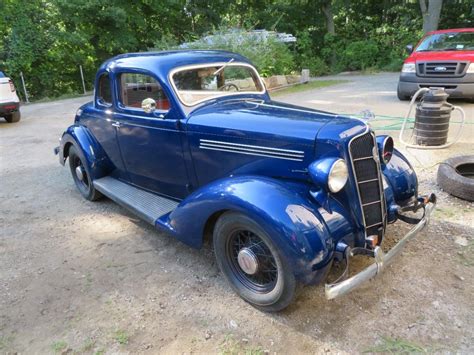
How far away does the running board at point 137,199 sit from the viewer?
11.5 ft

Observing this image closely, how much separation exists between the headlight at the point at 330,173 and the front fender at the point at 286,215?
0.49 ft

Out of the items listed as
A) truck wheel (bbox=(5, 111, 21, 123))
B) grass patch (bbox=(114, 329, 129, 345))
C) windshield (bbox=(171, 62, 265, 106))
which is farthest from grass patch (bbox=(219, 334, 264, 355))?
truck wheel (bbox=(5, 111, 21, 123))

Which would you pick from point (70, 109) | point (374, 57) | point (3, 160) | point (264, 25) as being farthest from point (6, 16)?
point (374, 57)

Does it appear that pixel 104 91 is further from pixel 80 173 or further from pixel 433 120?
pixel 433 120

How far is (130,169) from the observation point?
163 inches

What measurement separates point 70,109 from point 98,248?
32.7ft

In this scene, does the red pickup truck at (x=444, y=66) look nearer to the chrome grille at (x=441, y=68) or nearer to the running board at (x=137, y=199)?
the chrome grille at (x=441, y=68)

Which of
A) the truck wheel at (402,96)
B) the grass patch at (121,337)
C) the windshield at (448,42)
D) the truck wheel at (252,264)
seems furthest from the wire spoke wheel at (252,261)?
the windshield at (448,42)

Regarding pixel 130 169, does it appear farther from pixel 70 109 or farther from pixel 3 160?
pixel 70 109

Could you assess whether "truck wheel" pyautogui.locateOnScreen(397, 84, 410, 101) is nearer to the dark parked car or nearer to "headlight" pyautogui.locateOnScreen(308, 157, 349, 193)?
"headlight" pyautogui.locateOnScreen(308, 157, 349, 193)

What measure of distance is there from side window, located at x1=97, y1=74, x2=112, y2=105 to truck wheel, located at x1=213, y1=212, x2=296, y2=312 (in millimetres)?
2257

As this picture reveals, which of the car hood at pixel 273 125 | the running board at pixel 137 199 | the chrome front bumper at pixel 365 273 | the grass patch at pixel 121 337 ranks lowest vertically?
the grass patch at pixel 121 337

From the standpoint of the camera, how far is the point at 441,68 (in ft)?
27.9

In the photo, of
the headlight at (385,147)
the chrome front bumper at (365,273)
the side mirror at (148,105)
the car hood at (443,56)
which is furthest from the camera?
the car hood at (443,56)
